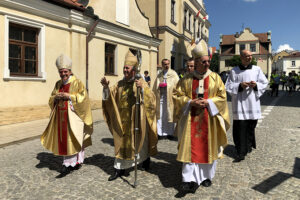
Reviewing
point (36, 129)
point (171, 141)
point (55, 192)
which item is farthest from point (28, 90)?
point (55, 192)

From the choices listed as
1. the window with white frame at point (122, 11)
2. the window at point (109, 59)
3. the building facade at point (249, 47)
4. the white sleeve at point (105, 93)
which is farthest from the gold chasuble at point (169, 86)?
the building facade at point (249, 47)

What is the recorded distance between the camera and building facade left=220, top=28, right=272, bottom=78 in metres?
55.6

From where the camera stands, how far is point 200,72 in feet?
12.0

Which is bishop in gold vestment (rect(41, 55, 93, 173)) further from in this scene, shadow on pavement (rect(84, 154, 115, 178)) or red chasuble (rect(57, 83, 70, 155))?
shadow on pavement (rect(84, 154, 115, 178))

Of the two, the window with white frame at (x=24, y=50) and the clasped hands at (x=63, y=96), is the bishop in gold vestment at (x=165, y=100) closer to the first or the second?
the clasped hands at (x=63, y=96)

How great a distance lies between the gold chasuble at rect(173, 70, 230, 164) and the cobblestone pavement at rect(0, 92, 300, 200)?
51 cm

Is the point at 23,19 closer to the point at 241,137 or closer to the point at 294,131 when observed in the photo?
the point at 241,137

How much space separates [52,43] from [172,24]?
12947 mm

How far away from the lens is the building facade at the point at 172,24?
64.9ft

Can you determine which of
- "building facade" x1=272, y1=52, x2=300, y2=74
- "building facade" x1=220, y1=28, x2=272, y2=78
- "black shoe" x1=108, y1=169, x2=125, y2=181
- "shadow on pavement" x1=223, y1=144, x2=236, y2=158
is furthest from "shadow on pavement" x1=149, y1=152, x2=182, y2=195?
"building facade" x1=272, y1=52, x2=300, y2=74

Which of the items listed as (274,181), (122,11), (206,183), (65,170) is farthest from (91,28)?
(274,181)

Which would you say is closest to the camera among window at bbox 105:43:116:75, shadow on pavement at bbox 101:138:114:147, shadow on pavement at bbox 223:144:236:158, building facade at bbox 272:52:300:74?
shadow on pavement at bbox 223:144:236:158

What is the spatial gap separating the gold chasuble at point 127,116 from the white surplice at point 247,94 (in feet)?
6.12

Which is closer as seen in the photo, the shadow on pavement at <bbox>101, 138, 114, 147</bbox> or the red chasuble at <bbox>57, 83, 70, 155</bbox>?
the red chasuble at <bbox>57, 83, 70, 155</bbox>
